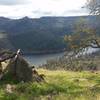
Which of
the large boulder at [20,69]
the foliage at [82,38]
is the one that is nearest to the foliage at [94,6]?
the foliage at [82,38]

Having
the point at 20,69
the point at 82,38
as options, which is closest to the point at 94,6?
the point at 82,38

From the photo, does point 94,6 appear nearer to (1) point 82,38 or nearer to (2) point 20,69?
(1) point 82,38

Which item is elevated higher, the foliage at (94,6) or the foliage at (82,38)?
the foliage at (94,6)

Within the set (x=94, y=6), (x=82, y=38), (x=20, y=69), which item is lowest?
(x=20, y=69)

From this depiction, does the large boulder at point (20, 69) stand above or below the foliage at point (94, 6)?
below

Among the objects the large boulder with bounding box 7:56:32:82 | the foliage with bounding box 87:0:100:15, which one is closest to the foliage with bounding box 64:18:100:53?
the foliage with bounding box 87:0:100:15

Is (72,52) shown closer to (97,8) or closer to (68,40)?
(68,40)

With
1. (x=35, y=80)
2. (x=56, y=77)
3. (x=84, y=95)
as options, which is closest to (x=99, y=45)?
(x=56, y=77)

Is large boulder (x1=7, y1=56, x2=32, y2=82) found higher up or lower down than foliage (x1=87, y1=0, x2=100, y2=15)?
lower down

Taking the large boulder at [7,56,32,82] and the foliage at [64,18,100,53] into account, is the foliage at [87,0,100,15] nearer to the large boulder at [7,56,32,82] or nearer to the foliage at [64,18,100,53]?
the foliage at [64,18,100,53]

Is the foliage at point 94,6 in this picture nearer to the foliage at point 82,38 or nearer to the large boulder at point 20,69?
the foliage at point 82,38

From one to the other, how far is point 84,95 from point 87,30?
23013 mm

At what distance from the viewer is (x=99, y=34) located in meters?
43.1

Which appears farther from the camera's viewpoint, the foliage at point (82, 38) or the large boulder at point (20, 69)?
the foliage at point (82, 38)
